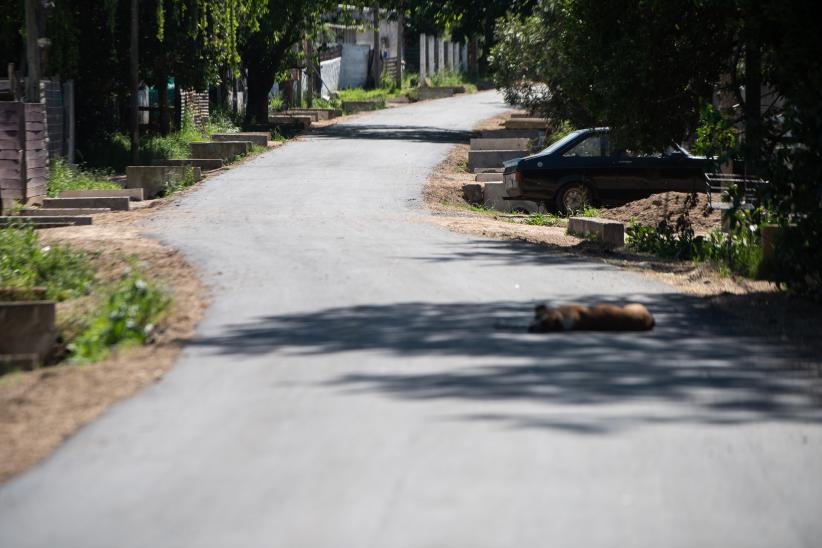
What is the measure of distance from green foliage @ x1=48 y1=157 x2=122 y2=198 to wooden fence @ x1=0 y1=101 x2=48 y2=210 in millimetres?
985

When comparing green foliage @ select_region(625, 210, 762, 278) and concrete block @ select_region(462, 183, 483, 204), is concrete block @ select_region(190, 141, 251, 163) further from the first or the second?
green foliage @ select_region(625, 210, 762, 278)

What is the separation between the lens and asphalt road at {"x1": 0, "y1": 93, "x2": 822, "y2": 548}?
17.1 feet

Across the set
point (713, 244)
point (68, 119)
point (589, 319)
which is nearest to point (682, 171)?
point (713, 244)

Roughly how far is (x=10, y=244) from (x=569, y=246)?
731 cm

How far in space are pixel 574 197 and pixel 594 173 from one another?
56 centimetres

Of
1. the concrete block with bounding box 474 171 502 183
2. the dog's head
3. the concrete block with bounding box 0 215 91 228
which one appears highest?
the concrete block with bounding box 474 171 502 183

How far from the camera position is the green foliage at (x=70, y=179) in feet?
79.2

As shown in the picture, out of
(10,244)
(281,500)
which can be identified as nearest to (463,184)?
(10,244)

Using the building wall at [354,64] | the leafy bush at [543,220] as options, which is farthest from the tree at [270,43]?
the building wall at [354,64]

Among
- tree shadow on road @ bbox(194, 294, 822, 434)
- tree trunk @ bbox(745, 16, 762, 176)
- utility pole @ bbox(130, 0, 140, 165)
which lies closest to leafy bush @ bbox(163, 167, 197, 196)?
utility pole @ bbox(130, 0, 140, 165)

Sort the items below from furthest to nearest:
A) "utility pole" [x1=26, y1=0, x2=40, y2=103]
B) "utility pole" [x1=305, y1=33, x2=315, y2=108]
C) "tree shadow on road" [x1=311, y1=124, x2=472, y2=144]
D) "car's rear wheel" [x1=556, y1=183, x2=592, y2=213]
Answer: "utility pole" [x1=305, y1=33, x2=315, y2=108]
"tree shadow on road" [x1=311, y1=124, x2=472, y2=144]
"utility pole" [x1=26, y1=0, x2=40, y2=103]
"car's rear wheel" [x1=556, y1=183, x2=592, y2=213]

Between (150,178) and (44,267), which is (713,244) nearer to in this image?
(44,267)

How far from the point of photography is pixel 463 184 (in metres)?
26.2

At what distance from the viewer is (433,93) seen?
6412 centimetres
